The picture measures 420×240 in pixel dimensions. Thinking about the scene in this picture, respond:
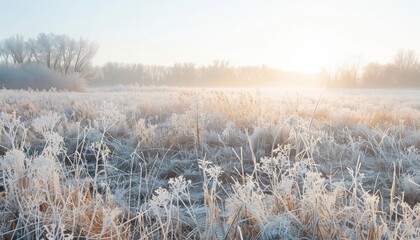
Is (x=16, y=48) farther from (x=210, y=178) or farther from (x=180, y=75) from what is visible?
(x=210, y=178)

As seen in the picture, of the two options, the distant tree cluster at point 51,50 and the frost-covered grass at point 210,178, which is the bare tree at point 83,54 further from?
the frost-covered grass at point 210,178

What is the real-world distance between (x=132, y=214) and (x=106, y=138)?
7.31 feet

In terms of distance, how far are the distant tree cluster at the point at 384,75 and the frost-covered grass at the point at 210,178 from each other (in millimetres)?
58209

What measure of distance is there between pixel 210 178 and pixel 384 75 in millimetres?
64138

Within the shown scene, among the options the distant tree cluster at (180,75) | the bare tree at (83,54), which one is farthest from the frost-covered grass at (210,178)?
the distant tree cluster at (180,75)

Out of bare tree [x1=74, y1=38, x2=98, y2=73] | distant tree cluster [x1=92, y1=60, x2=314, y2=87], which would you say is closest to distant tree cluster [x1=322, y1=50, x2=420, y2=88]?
distant tree cluster [x1=92, y1=60, x2=314, y2=87]

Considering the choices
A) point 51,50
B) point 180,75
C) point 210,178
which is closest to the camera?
point 210,178

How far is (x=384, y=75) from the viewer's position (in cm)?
5794

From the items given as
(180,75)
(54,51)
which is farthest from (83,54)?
(180,75)

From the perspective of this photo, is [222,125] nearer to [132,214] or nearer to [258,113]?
[258,113]

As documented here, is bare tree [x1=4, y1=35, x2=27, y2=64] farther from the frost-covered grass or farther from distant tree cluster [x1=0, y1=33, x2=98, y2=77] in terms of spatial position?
the frost-covered grass

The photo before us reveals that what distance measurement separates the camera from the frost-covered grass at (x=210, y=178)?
1764 millimetres

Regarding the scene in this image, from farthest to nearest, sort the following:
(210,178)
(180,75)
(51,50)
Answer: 1. (180,75)
2. (51,50)
3. (210,178)

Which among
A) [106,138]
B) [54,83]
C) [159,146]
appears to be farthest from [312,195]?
[54,83]
